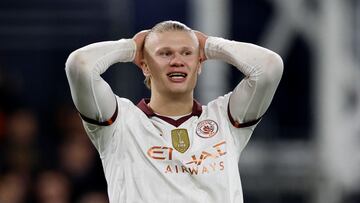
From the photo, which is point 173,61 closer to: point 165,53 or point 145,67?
point 165,53

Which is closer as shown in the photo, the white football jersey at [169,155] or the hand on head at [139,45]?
the white football jersey at [169,155]

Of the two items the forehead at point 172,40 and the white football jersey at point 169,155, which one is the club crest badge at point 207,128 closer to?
the white football jersey at point 169,155

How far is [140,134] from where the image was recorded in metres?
7.07

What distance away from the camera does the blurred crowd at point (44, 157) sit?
1113cm

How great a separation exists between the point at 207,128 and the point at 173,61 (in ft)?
1.29

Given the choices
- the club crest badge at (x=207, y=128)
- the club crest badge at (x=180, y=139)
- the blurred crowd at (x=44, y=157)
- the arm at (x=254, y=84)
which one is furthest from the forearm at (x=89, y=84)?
the blurred crowd at (x=44, y=157)

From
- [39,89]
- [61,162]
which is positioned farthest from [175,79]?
[39,89]

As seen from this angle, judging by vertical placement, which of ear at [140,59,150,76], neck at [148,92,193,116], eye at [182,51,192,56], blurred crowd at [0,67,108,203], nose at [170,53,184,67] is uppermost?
eye at [182,51,192,56]

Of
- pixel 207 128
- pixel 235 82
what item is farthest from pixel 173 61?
pixel 235 82

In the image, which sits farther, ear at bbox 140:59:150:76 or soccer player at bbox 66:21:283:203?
ear at bbox 140:59:150:76

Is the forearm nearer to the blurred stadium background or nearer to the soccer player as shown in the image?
the soccer player

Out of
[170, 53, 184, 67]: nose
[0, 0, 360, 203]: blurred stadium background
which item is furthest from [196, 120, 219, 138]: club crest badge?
[0, 0, 360, 203]: blurred stadium background

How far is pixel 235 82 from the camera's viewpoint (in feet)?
44.8

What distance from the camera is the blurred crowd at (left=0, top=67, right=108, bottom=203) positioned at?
11133mm
